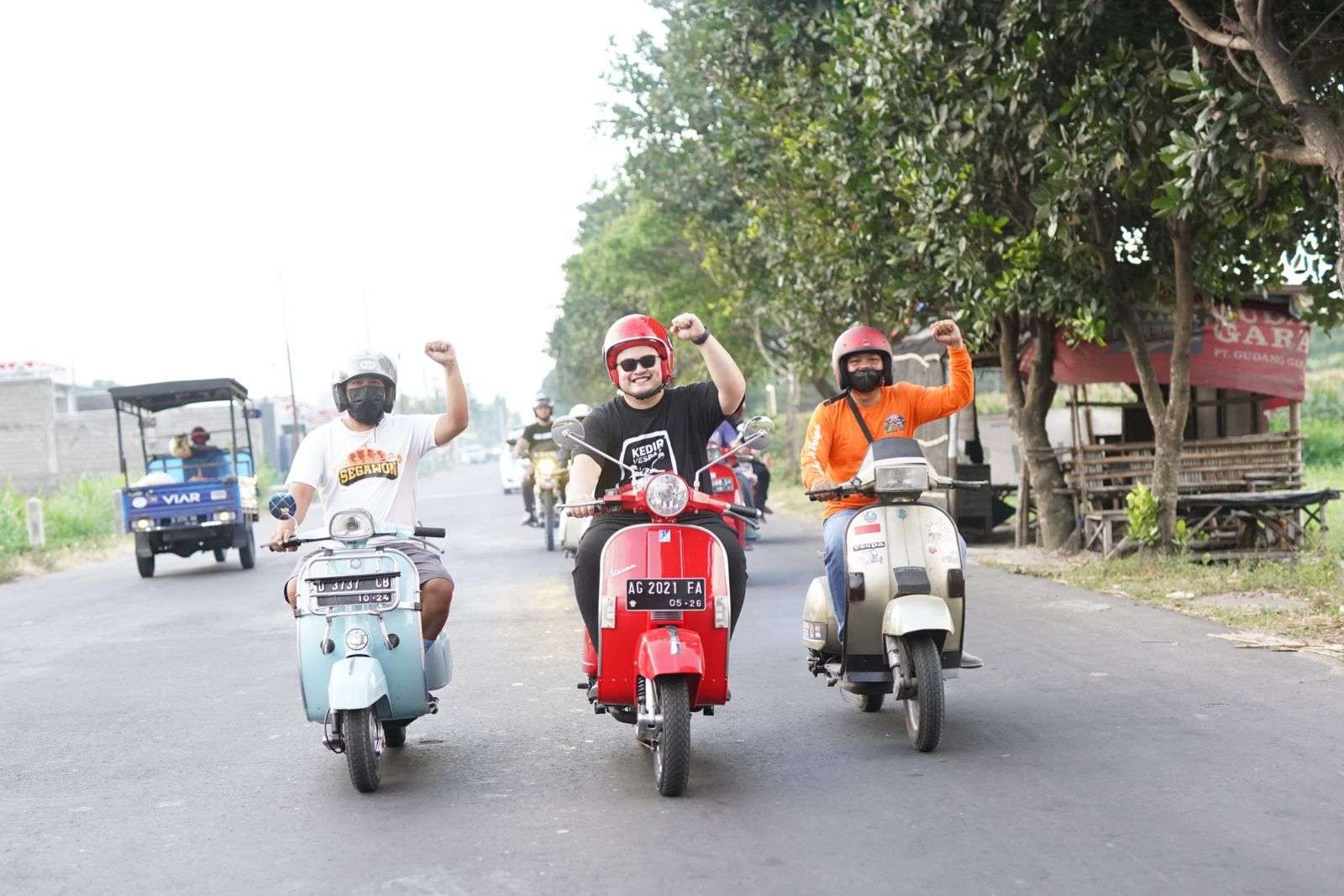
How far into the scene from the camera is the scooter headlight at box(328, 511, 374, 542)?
604 centimetres

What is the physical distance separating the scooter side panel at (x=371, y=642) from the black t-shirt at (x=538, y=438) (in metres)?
12.0

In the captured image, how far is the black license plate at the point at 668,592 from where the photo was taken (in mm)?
5766

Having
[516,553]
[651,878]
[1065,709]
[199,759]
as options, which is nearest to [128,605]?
[516,553]

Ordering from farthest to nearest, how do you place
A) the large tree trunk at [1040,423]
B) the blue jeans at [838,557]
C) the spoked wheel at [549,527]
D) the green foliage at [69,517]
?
the green foliage at [69,517]
the spoked wheel at [549,527]
the large tree trunk at [1040,423]
the blue jeans at [838,557]

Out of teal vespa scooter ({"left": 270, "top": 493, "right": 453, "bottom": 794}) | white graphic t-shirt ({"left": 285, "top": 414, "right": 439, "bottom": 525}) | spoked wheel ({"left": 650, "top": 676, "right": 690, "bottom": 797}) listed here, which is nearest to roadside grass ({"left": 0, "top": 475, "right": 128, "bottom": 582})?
white graphic t-shirt ({"left": 285, "top": 414, "right": 439, "bottom": 525})

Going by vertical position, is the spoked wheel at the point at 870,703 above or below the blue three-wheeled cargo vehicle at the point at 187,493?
below

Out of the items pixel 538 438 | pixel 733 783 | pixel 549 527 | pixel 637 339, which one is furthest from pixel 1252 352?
pixel 733 783

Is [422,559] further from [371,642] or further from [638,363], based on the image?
[638,363]

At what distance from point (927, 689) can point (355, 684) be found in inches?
87.8

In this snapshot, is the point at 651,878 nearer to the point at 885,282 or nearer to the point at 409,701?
the point at 409,701

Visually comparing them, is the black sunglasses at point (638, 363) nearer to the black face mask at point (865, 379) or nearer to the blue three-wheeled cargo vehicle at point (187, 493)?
the black face mask at point (865, 379)

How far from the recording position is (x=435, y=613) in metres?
6.34

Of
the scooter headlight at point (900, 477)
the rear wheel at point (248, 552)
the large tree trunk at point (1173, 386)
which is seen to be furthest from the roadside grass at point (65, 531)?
the scooter headlight at point (900, 477)

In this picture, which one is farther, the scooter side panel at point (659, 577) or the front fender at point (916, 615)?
the front fender at point (916, 615)
